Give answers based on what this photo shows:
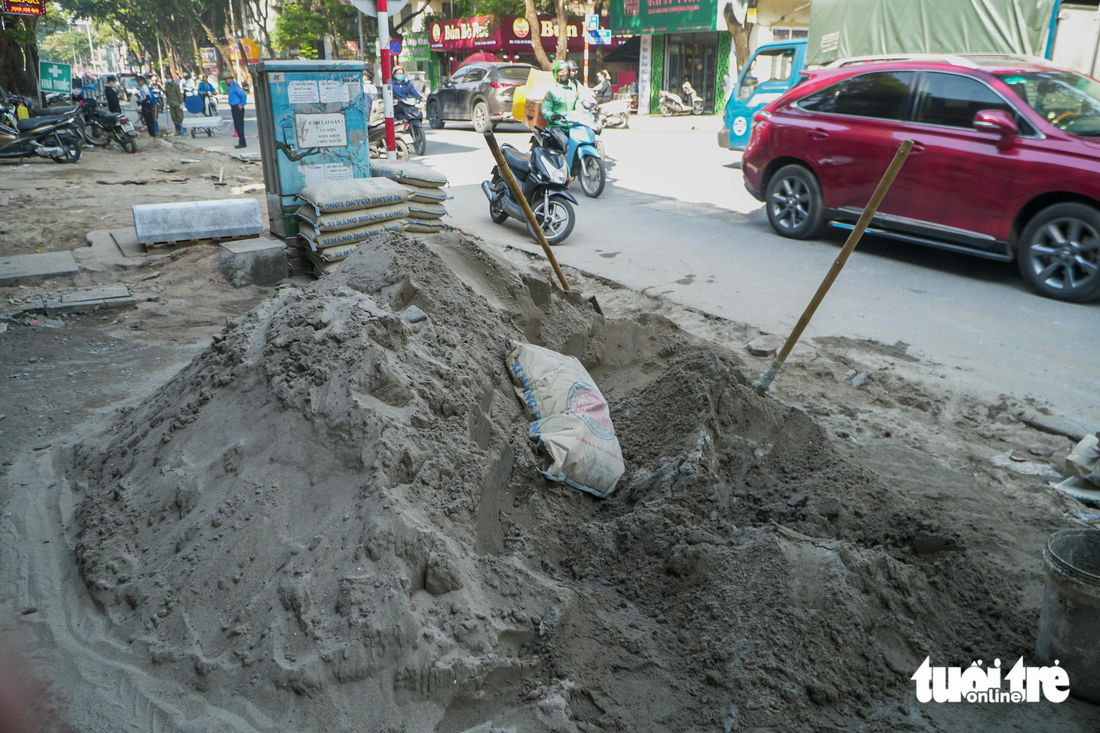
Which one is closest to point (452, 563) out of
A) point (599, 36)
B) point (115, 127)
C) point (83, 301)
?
point (83, 301)

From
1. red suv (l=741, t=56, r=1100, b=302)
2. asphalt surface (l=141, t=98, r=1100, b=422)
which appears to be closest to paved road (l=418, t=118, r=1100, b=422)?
asphalt surface (l=141, t=98, r=1100, b=422)

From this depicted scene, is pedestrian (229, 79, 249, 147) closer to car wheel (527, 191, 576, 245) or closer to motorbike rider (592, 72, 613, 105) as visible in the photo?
motorbike rider (592, 72, 613, 105)

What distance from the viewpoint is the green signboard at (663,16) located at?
25.7 meters

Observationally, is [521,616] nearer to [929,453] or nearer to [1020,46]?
[929,453]

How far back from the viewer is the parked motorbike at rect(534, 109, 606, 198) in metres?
10.5

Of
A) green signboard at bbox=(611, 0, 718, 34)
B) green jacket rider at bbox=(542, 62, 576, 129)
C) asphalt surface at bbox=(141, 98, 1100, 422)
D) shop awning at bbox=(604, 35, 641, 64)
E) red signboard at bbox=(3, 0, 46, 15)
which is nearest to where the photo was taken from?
asphalt surface at bbox=(141, 98, 1100, 422)

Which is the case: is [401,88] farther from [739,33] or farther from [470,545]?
[470,545]

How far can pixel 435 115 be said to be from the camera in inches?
859

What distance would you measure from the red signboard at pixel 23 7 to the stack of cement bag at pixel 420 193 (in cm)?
1846

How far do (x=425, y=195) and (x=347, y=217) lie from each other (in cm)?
97

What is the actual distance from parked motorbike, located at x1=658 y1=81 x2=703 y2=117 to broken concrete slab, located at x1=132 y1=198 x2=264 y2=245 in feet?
68.6

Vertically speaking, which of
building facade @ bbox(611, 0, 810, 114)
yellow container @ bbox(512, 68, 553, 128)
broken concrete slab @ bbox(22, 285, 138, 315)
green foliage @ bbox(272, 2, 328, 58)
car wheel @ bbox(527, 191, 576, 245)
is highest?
green foliage @ bbox(272, 2, 328, 58)

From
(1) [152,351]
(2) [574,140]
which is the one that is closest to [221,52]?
(2) [574,140]

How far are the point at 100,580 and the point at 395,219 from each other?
14.9 ft
